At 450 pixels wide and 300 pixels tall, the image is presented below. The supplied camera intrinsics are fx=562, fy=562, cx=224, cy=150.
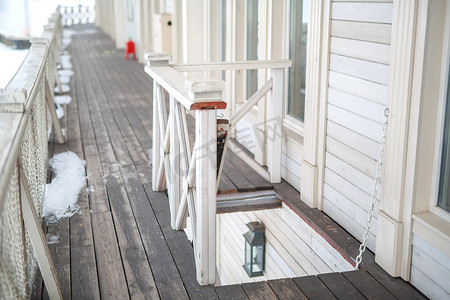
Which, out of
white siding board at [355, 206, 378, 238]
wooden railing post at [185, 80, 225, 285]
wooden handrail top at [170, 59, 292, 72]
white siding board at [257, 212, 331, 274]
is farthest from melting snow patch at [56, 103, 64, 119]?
white siding board at [355, 206, 378, 238]

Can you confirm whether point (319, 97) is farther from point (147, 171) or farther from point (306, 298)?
point (147, 171)

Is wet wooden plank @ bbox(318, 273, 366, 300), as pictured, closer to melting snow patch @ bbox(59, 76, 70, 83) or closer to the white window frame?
the white window frame

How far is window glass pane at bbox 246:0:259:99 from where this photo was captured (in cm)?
489

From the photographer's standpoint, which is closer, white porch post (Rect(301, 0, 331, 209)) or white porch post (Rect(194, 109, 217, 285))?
white porch post (Rect(194, 109, 217, 285))

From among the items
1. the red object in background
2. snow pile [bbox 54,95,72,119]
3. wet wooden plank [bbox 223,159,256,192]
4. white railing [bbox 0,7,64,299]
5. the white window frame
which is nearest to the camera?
white railing [bbox 0,7,64,299]

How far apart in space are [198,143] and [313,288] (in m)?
0.89

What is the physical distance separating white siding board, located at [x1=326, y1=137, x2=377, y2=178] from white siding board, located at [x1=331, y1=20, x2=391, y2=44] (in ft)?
2.03

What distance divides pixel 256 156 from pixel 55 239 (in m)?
1.88

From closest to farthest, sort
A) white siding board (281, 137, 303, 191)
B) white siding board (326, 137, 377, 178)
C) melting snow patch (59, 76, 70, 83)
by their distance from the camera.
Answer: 1. white siding board (326, 137, 377, 178)
2. white siding board (281, 137, 303, 191)
3. melting snow patch (59, 76, 70, 83)

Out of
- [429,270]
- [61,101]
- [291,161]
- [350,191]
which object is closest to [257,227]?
[291,161]

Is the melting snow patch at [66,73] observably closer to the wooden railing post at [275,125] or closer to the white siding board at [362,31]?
the wooden railing post at [275,125]

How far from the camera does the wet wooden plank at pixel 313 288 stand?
2627mm

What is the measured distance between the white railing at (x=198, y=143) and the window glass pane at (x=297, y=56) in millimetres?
213

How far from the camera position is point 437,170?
8.46 feet
